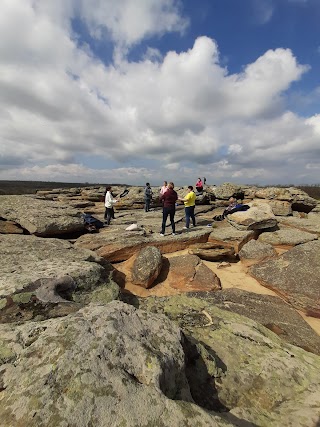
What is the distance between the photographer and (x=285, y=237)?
13609mm

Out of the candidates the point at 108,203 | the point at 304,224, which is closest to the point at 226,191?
the point at 304,224

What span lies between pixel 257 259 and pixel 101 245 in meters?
7.68

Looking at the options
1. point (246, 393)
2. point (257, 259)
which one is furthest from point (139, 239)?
point (246, 393)

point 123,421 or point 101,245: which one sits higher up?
point 123,421

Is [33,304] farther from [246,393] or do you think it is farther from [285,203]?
[285,203]

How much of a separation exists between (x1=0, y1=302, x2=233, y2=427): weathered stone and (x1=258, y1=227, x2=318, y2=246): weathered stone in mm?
11326

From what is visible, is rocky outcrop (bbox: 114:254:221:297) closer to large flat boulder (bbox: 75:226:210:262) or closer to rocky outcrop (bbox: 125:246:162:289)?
rocky outcrop (bbox: 125:246:162:289)

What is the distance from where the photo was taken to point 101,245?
12.4 m

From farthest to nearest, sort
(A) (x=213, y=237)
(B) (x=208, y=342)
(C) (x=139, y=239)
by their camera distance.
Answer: (A) (x=213, y=237), (C) (x=139, y=239), (B) (x=208, y=342)

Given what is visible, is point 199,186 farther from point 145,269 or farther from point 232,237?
point 145,269

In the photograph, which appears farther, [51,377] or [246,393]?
[246,393]

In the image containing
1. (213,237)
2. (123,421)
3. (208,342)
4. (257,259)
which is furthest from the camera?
(213,237)

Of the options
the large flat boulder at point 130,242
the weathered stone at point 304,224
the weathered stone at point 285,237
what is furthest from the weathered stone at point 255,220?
the weathered stone at point 304,224

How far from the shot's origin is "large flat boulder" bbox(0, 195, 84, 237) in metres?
12.5
